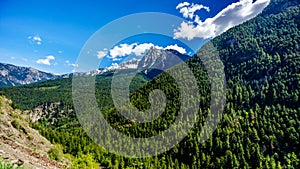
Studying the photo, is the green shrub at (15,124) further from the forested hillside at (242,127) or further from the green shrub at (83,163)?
the forested hillside at (242,127)

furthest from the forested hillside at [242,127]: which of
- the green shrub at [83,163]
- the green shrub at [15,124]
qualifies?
the green shrub at [15,124]

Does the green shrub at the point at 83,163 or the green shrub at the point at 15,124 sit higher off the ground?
the green shrub at the point at 15,124

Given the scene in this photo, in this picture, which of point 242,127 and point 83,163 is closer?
point 83,163

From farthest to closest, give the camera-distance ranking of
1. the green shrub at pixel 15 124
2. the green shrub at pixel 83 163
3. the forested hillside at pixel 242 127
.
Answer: the forested hillside at pixel 242 127 < the green shrub at pixel 83 163 < the green shrub at pixel 15 124

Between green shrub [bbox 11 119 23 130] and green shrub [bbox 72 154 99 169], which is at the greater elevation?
green shrub [bbox 11 119 23 130]

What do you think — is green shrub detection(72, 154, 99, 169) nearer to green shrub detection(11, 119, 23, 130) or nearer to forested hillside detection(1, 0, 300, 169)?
green shrub detection(11, 119, 23, 130)

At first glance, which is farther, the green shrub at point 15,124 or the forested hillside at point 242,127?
the forested hillside at point 242,127

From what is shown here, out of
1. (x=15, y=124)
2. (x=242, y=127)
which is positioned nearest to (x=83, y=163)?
(x=15, y=124)

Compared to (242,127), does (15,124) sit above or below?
above

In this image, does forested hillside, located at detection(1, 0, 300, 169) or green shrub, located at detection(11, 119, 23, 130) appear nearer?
green shrub, located at detection(11, 119, 23, 130)

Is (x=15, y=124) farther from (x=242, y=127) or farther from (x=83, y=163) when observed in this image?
(x=242, y=127)

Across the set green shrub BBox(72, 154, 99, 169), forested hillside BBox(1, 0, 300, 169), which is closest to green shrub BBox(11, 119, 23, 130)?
green shrub BBox(72, 154, 99, 169)

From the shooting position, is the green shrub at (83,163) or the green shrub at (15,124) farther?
the green shrub at (83,163)

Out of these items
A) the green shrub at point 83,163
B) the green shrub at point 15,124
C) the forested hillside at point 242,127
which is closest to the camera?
the green shrub at point 15,124
